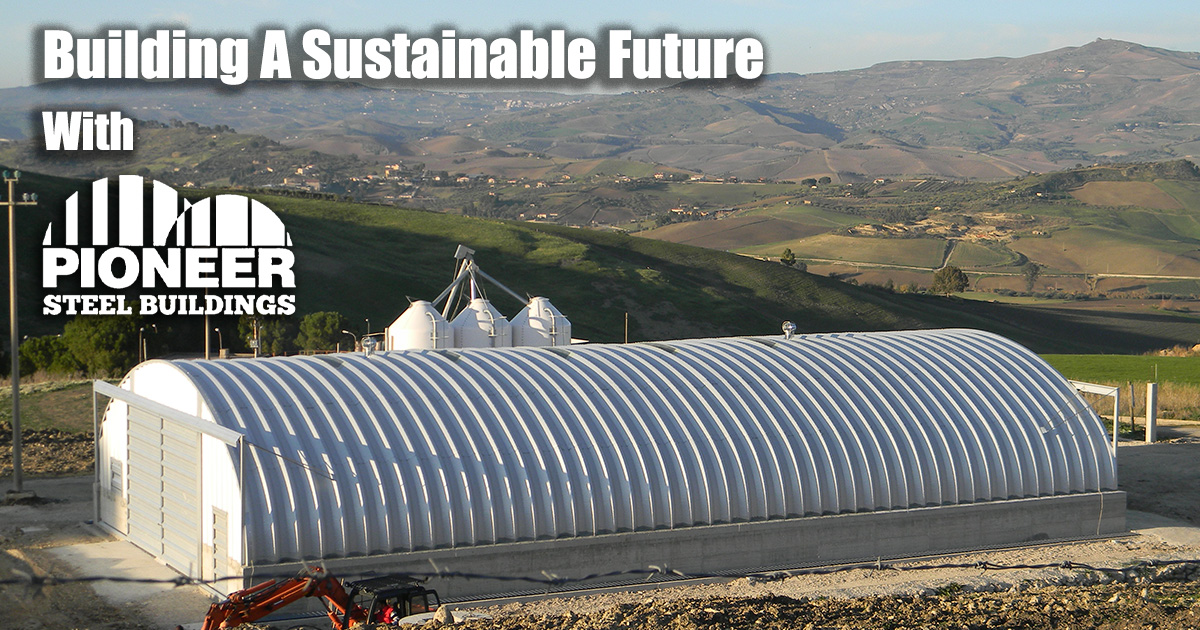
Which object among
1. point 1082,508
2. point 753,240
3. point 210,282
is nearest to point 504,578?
point 1082,508

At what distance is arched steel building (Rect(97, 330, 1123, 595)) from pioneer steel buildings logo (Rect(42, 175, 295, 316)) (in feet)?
132

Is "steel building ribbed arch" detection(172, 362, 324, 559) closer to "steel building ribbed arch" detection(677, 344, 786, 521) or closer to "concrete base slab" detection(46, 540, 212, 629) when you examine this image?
"concrete base slab" detection(46, 540, 212, 629)

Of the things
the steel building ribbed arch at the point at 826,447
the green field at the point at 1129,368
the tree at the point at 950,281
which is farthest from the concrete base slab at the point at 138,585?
the tree at the point at 950,281

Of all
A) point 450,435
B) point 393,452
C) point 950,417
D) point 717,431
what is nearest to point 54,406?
point 450,435

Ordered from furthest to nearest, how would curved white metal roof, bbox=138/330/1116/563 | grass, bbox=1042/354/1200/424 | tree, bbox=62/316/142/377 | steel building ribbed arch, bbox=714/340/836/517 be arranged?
1. tree, bbox=62/316/142/377
2. grass, bbox=1042/354/1200/424
3. steel building ribbed arch, bbox=714/340/836/517
4. curved white metal roof, bbox=138/330/1116/563

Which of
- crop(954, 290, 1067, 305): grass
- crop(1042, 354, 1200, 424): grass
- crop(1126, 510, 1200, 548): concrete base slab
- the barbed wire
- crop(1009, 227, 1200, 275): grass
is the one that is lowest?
crop(1126, 510, 1200, 548): concrete base slab

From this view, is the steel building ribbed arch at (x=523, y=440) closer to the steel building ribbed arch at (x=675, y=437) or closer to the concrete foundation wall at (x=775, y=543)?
the concrete foundation wall at (x=775, y=543)

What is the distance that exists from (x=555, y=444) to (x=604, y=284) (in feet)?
250

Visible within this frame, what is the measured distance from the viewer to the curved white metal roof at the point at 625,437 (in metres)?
24.2

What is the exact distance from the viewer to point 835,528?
27750 mm

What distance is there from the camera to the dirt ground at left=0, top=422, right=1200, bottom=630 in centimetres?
2066

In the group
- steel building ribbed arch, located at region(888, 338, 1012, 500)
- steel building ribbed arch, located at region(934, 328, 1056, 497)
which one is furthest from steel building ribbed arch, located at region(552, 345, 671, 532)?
steel building ribbed arch, located at region(934, 328, 1056, 497)

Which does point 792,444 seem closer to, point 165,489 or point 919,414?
point 919,414

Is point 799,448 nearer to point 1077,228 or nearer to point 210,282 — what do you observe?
point 210,282
